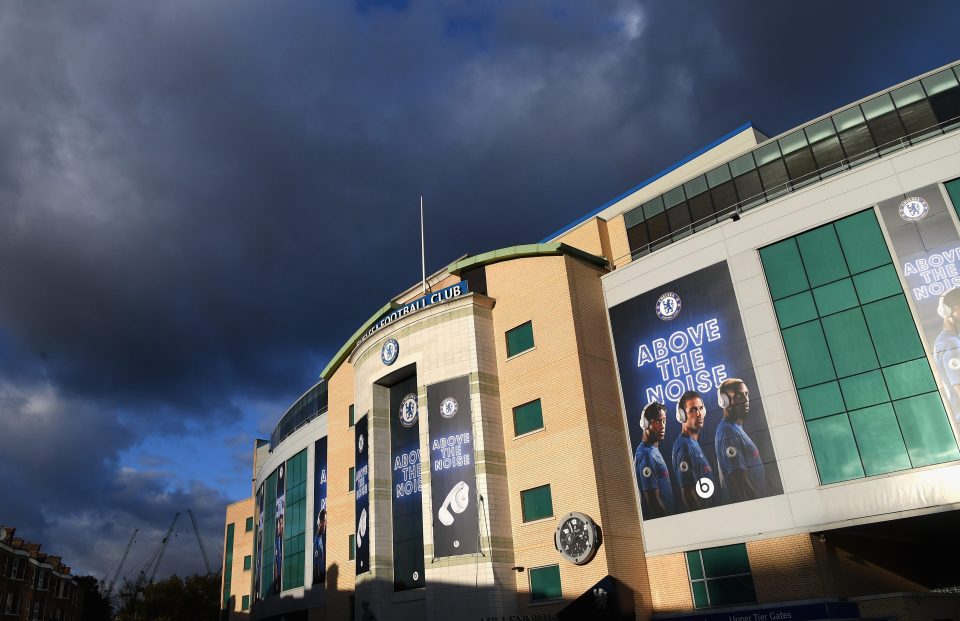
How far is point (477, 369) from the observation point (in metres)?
44.5

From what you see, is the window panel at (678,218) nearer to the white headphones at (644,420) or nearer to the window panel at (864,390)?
the white headphones at (644,420)

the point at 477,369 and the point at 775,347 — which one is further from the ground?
the point at 477,369

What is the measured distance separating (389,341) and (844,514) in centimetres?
3025

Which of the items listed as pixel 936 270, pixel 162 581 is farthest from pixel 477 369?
pixel 162 581

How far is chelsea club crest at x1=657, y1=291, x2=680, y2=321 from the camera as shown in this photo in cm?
4022

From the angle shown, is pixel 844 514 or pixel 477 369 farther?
pixel 477 369

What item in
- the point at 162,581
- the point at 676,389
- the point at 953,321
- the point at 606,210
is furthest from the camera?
the point at 162,581

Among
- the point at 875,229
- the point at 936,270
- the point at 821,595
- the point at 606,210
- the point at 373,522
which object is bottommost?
the point at 821,595

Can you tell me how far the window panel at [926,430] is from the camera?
29922mm

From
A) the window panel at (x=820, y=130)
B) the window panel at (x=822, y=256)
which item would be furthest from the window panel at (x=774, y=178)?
the window panel at (x=822, y=256)

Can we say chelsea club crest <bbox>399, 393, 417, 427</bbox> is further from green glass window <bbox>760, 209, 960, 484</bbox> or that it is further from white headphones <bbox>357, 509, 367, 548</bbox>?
green glass window <bbox>760, 209, 960, 484</bbox>

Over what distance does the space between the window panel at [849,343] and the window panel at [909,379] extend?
33.6 inches

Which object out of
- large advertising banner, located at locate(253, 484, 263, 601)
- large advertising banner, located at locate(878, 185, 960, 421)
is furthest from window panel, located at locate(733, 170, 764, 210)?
large advertising banner, located at locate(253, 484, 263, 601)

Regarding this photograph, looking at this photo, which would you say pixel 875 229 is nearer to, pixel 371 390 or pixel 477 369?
pixel 477 369
